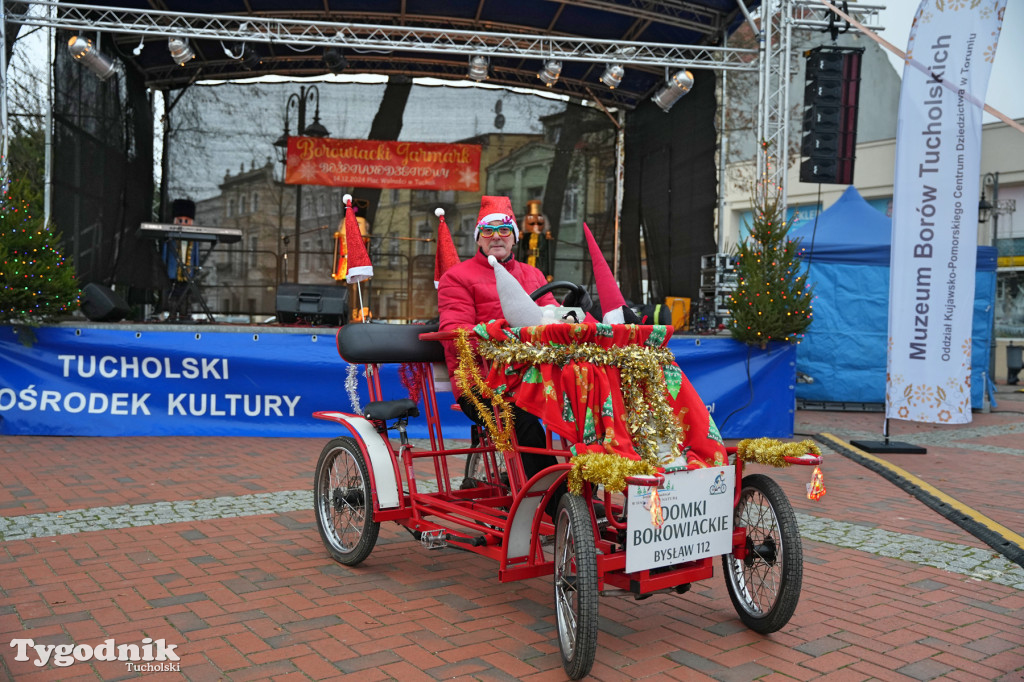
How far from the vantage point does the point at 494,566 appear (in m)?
4.18

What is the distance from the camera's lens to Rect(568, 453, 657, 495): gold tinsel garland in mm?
2662

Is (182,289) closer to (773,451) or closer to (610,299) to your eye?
(610,299)

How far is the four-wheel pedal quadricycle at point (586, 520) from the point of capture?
2.81 m

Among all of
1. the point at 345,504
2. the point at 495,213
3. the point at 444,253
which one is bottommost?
the point at 345,504

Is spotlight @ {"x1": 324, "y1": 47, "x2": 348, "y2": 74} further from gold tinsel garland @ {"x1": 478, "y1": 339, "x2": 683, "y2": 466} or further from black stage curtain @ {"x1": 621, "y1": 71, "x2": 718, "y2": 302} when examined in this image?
gold tinsel garland @ {"x1": 478, "y1": 339, "x2": 683, "y2": 466}

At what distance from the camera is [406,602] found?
11.7ft

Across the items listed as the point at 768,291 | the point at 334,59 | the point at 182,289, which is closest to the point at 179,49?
the point at 334,59

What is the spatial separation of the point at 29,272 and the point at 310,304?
4.48 metres

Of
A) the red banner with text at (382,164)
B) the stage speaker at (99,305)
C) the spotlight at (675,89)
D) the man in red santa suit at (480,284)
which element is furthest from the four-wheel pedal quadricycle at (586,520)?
the red banner with text at (382,164)

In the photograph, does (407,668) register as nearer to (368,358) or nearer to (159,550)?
(368,358)

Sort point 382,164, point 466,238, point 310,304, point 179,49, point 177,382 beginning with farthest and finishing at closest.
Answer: point 466,238, point 382,164, point 310,304, point 179,49, point 177,382

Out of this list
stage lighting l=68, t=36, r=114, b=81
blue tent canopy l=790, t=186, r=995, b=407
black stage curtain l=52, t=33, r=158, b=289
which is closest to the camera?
stage lighting l=68, t=36, r=114, b=81

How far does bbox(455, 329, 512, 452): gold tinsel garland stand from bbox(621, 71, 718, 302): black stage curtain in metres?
8.39

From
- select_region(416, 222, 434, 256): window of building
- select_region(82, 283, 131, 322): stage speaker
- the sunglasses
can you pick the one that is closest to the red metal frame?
the sunglasses
